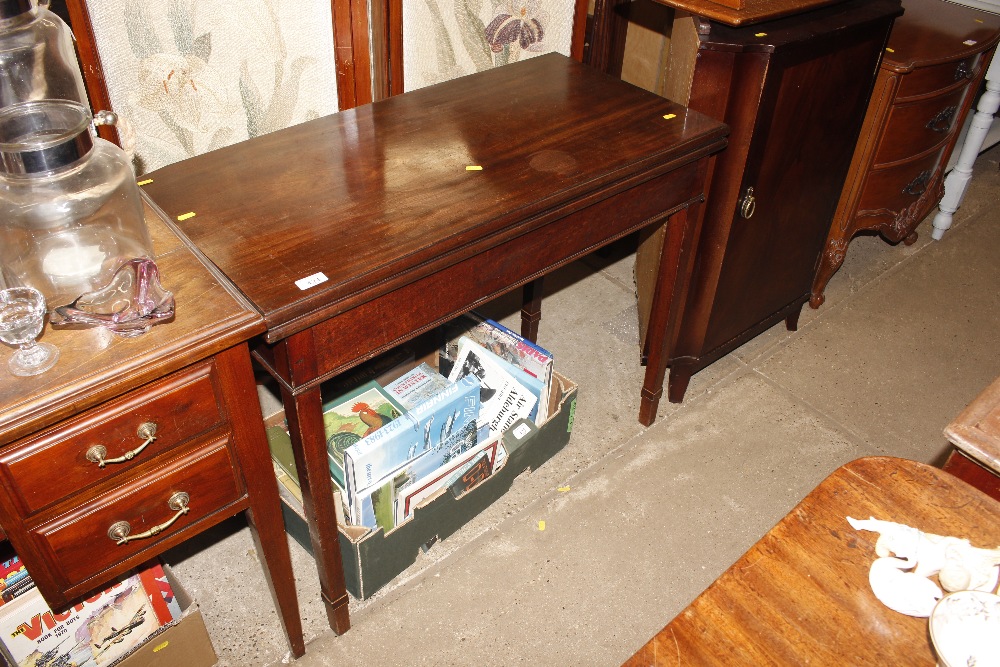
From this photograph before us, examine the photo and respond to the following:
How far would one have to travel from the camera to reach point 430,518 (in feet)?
6.06

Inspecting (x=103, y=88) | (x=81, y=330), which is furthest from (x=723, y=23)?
(x=81, y=330)

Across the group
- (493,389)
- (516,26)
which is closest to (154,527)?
(493,389)

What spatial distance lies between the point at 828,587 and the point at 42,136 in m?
1.26

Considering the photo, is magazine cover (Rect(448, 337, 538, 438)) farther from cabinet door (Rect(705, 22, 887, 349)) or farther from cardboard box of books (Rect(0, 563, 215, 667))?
cardboard box of books (Rect(0, 563, 215, 667))

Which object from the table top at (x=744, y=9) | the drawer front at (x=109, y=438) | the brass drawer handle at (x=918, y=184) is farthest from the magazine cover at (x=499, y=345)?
the brass drawer handle at (x=918, y=184)

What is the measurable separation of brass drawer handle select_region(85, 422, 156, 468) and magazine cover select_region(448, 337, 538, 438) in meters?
0.96

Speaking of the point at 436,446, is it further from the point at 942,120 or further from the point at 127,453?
the point at 942,120

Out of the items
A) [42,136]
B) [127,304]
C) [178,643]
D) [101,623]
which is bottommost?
[178,643]

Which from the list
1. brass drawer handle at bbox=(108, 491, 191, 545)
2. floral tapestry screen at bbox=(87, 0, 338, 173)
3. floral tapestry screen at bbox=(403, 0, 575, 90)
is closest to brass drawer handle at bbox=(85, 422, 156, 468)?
brass drawer handle at bbox=(108, 491, 191, 545)

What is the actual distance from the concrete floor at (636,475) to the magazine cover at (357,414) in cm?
35

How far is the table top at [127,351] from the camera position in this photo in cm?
102

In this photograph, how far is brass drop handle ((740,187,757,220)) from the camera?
Answer: 77.8 inches

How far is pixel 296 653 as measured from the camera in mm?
1707

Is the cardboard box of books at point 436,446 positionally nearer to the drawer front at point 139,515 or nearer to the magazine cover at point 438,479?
the magazine cover at point 438,479
